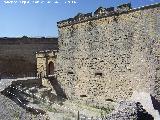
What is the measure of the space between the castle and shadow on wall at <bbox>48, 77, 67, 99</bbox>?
Answer: 324 millimetres

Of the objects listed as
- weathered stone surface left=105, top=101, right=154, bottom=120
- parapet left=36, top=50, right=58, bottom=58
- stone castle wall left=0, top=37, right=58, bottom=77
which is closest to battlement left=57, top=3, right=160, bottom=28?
parapet left=36, top=50, right=58, bottom=58

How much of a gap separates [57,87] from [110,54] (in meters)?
5.76

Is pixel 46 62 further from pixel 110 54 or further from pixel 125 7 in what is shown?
pixel 125 7

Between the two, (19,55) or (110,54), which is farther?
(19,55)

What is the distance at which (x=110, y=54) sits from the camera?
1984 centimetres

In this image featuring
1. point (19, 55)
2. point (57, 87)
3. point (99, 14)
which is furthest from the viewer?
point (19, 55)

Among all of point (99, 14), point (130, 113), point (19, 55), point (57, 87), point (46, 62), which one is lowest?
point (57, 87)

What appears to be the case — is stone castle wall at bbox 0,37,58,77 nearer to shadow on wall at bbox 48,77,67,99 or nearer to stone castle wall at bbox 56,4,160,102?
shadow on wall at bbox 48,77,67,99

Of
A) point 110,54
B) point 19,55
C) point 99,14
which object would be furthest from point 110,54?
point 19,55

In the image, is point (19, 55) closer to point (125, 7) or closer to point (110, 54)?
point (110, 54)

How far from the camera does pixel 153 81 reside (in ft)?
57.7

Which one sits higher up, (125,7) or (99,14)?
(125,7)

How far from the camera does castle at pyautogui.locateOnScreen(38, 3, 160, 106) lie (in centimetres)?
1770

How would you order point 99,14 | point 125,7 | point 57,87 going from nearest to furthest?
point 125,7
point 99,14
point 57,87
